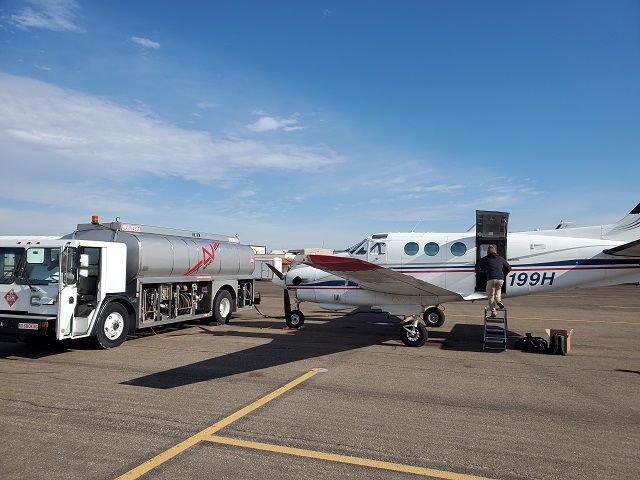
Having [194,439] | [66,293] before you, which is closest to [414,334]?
[194,439]

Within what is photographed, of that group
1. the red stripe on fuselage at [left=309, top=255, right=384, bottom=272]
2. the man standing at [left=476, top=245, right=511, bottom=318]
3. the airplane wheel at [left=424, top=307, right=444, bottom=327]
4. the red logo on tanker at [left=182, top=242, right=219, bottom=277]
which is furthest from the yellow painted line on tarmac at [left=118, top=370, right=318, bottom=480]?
the airplane wheel at [left=424, top=307, right=444, bottom=327]

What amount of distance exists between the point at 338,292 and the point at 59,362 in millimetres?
7314

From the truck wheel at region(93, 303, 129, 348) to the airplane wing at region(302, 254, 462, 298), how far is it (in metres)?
5.16

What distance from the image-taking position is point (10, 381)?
7.82 metres

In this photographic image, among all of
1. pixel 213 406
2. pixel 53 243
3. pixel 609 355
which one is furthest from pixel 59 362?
pixel 609 355

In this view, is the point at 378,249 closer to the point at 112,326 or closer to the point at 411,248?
the point at 411,248

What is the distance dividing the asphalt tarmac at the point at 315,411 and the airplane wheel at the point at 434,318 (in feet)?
11.6

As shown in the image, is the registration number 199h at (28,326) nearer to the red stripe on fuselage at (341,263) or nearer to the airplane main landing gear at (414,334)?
the red stripe on fuselage at (341,263)

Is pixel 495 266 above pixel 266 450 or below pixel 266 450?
above

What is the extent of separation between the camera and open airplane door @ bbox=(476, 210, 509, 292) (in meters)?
12.4

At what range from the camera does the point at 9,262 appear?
10.1 meters

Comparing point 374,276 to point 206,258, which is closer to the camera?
point 374,276

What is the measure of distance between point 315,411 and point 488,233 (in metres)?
8.26

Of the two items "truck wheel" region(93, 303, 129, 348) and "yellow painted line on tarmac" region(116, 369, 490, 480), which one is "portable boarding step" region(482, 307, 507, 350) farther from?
"truck wheel" region(93, 303, 129, 348)
